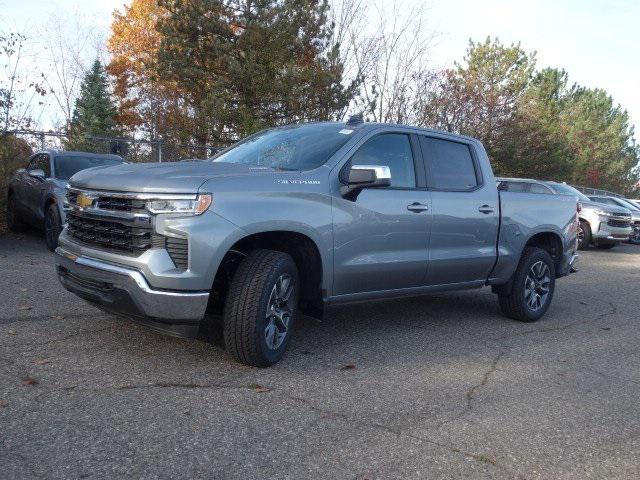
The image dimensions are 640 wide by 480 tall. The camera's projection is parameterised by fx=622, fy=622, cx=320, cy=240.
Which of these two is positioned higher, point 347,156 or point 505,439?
point 347,156

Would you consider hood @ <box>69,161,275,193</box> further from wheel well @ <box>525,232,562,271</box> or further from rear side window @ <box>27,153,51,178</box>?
rear side window @ <box>27,153,51,178</box>

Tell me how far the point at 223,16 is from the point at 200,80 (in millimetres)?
2182

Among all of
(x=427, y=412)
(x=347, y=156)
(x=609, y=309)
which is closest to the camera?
(x=427, y=412)

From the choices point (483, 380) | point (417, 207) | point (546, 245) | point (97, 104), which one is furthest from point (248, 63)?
point (97, 104)

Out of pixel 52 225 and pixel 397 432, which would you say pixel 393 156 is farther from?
pixel 52 225

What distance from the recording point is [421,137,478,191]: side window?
5766mm

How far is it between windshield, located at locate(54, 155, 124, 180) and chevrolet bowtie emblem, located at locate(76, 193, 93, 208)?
5953mm

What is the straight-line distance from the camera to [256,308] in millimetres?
4164

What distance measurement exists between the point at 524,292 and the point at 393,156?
2.36m

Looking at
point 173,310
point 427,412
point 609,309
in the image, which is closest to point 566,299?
point 609,309

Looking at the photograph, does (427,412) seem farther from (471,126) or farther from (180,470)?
(471,126)

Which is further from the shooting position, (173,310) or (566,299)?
(566,299)

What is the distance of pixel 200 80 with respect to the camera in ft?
66.7

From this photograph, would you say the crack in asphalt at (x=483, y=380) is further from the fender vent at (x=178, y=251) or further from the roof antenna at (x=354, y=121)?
the roof antenna at (x=354, y=121)
